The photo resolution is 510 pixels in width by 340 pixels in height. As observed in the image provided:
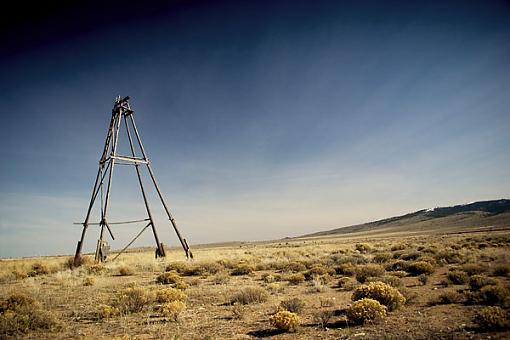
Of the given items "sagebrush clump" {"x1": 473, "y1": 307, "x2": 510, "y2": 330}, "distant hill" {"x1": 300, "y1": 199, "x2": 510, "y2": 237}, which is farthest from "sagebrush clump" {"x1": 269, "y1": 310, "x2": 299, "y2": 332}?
Result: "distant hill" {"x1": 300, "y1": 199, "x2": 510, "y2": 237}

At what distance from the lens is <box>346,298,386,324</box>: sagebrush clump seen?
686 cm

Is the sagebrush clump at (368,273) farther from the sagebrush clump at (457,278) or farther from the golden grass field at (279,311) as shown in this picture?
the sagebrush clump at (457,278)

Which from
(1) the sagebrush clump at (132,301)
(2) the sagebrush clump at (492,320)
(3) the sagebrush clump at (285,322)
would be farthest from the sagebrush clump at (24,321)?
(2) the sagebrush clump at (492,320)

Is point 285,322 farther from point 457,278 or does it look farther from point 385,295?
point 457,278

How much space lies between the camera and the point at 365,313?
22.5ft

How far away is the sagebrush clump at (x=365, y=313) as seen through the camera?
686 cm

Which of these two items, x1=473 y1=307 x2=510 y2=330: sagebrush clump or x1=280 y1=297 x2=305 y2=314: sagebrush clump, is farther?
x1=280 y1=297 x2=305 y2=314: sagebrush clump

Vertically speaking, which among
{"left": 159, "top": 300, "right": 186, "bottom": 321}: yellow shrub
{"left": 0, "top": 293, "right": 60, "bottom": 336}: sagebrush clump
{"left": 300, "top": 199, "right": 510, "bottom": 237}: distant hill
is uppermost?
{"left": 0, "top": 293, "right": 60, "bottom": 336}: sagebrush clump

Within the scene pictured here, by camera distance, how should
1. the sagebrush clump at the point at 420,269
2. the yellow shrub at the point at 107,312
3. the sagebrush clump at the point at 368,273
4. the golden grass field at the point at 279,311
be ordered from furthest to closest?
the sagebrush clump at the point at 420,269 → the sagebrush clump at the point at 368,273 → the yellow shrub at the point at 107,312 → the golden grass field at the point at 279,311

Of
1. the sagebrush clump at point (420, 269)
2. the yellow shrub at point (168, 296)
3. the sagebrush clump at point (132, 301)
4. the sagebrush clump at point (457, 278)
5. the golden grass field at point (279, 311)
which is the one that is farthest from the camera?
the sagebrush clump at point (420, 269)

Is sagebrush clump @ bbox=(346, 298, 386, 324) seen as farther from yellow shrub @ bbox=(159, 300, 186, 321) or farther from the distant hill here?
the distant hill

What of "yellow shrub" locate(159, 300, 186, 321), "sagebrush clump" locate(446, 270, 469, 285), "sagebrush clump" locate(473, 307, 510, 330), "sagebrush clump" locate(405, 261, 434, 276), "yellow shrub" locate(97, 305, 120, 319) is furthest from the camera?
"sagebrush clump" locate(405, 261, 434, 276)

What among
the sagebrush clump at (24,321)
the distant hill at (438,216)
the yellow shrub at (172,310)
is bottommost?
the distant hill at (438,216)

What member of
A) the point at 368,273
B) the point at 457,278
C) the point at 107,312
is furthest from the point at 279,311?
the point at 457,278
